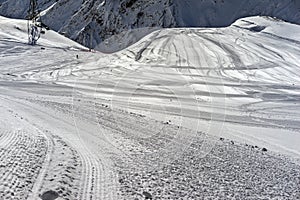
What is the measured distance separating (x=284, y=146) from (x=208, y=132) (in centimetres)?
175

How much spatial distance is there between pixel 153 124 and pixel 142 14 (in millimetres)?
75877

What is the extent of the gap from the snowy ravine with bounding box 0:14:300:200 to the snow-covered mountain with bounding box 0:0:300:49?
42372mm

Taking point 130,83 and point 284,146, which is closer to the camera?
point 284,146

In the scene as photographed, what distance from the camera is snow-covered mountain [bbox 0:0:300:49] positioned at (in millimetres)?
67812

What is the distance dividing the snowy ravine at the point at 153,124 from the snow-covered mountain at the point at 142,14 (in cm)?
4237

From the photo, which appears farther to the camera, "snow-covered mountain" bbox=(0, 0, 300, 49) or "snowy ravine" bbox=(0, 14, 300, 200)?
"snow-covered mountain" bbox=(0, 0, 300, 49)

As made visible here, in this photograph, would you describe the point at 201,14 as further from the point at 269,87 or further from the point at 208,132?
the point at 208,132

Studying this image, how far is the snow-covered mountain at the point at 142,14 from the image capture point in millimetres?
67812

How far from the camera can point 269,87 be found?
20.2 metres

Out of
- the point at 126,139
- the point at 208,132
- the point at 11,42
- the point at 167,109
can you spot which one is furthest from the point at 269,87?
the point at 11,42

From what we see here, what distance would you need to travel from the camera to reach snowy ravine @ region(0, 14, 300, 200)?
5.15 metres

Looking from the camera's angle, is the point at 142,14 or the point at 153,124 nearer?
the point at 153,124

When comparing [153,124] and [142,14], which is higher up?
[153,124]

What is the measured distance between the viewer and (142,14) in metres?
83.6
